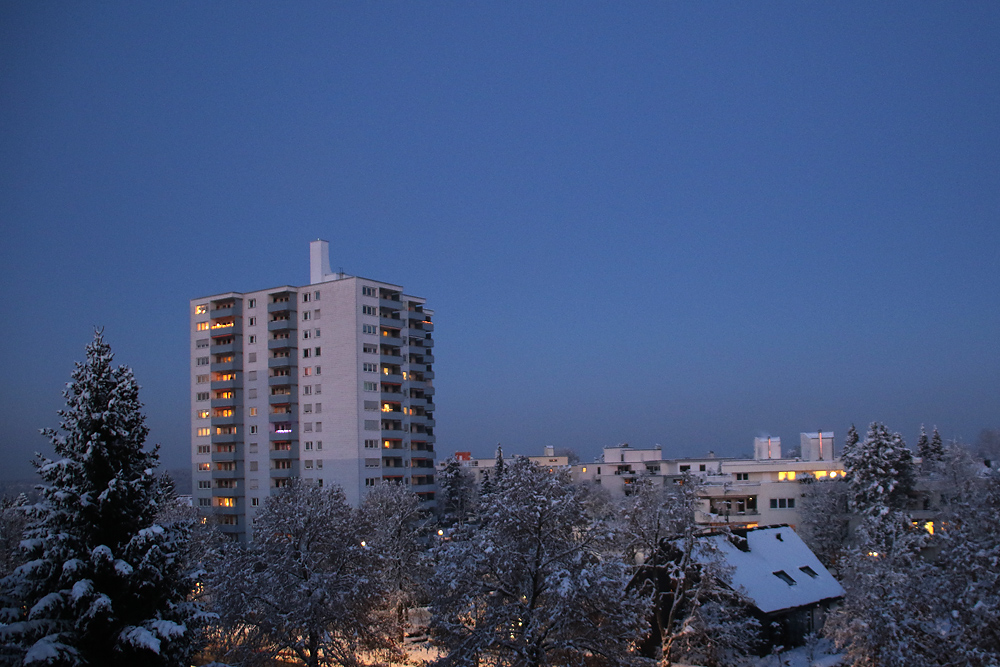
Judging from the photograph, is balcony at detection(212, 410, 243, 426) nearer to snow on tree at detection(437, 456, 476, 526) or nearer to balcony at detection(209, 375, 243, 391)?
balcony at detection(209, 375, 243, 391)

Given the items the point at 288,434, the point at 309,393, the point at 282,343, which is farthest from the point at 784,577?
the point at 282,343

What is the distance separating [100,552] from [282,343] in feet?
224

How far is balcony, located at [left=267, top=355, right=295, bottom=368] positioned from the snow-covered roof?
55.4 metres

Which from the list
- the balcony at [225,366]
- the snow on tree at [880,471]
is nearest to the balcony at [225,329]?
the balcony at [225,366]

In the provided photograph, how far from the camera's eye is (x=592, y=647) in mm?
21891

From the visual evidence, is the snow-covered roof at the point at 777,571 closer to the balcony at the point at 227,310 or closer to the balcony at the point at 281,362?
the balcony at the point at 281,362

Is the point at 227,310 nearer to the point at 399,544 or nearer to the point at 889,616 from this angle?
the point at 399,544

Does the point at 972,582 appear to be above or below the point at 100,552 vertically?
below

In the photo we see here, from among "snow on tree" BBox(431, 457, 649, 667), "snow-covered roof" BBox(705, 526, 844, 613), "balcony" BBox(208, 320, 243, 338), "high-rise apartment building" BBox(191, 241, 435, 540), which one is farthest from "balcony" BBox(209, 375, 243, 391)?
"snow on tree" BBox(431, 457, 649, 667)

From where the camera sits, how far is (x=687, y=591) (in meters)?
32.0

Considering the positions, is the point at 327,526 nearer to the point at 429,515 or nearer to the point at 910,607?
the point at 910,607

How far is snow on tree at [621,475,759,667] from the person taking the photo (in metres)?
32.0

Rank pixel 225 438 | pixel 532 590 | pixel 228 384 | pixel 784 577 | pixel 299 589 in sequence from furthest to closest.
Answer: pixel 228 384, pixel 225 438, pixel 784 577, pixel 299 589, pixel 532 590

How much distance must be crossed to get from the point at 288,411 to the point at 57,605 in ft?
219
